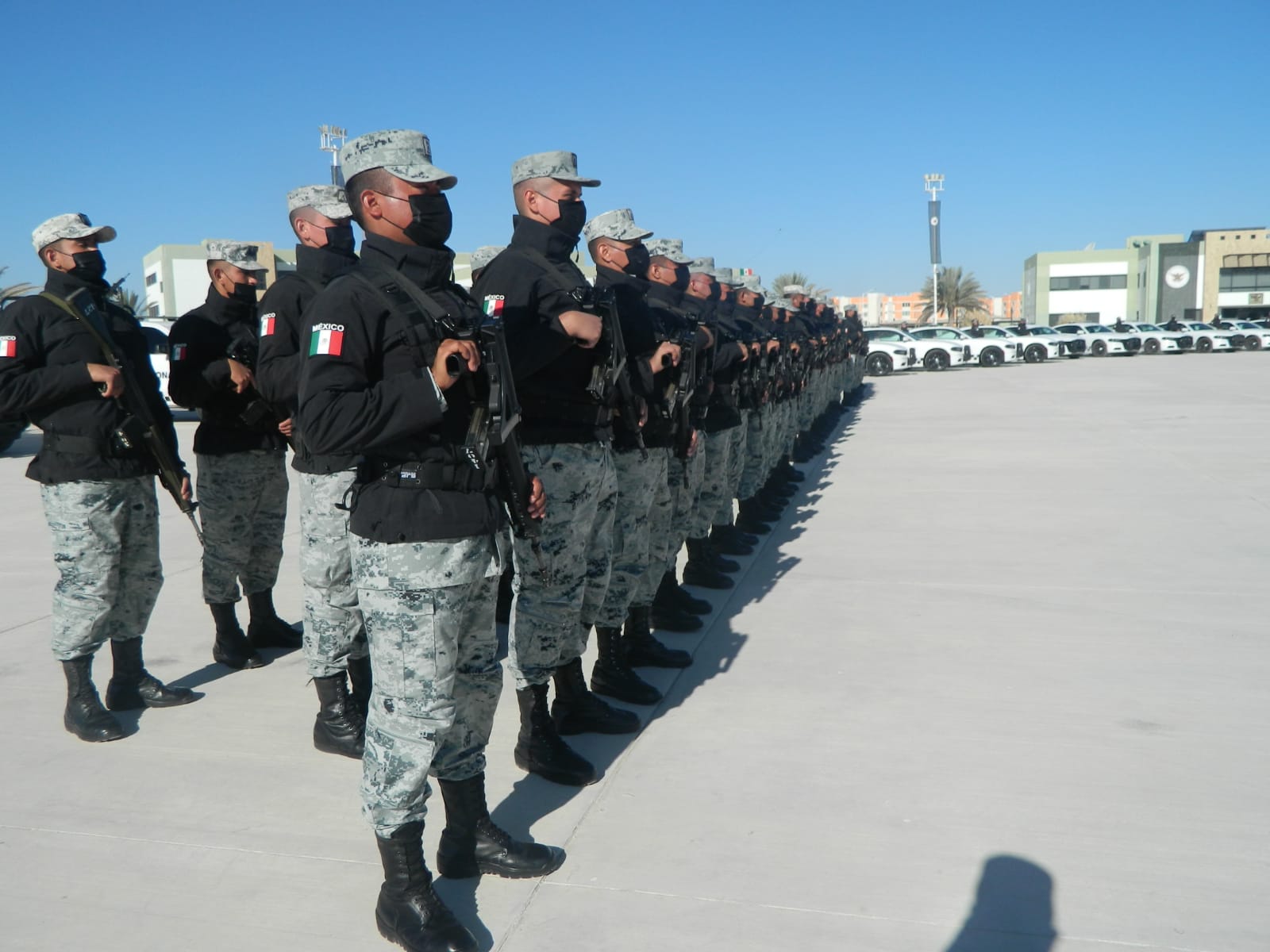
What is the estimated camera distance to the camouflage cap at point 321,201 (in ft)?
12.8

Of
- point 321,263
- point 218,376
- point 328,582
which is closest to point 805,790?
point 328,582

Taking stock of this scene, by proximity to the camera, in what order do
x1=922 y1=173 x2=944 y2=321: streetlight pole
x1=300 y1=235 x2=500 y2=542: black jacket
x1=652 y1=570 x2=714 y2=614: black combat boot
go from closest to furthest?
x1=300 y1=235 x2=500 y2=542: black jacket
x1=652 y1=570 x2=714 y2=614: black combat boot
x1=922 y1=173 x2=944 y2=321: streetlight pole

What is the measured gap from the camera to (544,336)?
311 cm

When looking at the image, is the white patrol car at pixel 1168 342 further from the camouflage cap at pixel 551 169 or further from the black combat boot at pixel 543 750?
the black combat boot at pixel 543 750

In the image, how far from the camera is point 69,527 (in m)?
3.70

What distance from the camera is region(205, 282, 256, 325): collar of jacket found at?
4234 mm

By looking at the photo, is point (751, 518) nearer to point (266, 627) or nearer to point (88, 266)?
point (266, 627)

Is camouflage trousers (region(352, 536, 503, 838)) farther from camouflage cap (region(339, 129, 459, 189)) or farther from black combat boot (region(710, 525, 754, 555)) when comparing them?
black combat boot (region(710, 525, 754, 555))

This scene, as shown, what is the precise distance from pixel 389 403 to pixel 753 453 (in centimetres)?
521

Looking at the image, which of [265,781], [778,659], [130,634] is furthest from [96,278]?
[778,659]

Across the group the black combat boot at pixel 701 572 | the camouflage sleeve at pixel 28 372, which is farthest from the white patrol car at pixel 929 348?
the camouflage sleeve at pixel 28 372

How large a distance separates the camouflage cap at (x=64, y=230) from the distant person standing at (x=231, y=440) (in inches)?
17.8

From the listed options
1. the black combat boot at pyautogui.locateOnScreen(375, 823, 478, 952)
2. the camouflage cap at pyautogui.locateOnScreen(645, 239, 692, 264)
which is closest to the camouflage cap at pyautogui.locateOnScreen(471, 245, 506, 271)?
the camouflage cap at pyautogui.locateOnScreen(645, 239, 692, 264)

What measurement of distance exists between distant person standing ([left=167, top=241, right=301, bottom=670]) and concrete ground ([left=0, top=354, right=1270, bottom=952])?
413mm
